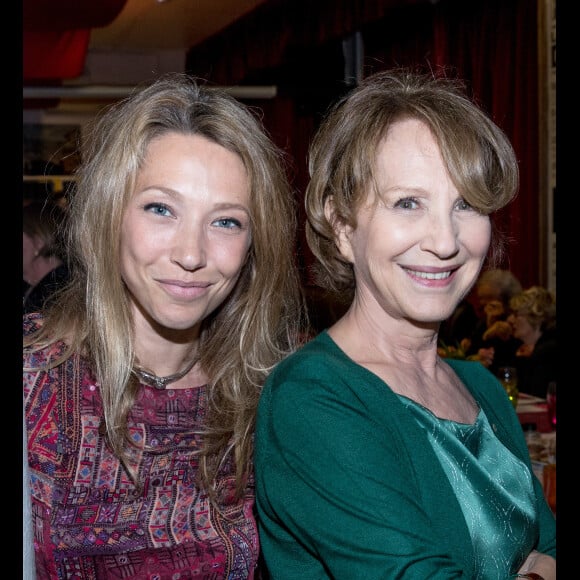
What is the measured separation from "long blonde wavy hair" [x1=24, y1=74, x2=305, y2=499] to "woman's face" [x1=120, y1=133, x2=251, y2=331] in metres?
0.03

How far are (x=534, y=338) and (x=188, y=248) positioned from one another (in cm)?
375

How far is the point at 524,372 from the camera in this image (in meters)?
4.61

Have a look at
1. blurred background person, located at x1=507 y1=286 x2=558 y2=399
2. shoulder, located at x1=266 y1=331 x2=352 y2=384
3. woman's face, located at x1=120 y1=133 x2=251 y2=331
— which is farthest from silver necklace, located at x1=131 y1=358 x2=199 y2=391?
blurred background person, located at x1=507 y1=286 x2=558 y2=399

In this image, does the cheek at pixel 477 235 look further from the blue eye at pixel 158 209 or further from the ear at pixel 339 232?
the blue eye at pixel 158 209

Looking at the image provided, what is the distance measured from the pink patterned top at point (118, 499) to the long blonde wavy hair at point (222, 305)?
0.03 m

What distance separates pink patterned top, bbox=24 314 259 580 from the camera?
1476mm

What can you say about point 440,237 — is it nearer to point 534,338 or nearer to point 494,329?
point 534,338

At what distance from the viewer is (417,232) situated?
1.19 meters

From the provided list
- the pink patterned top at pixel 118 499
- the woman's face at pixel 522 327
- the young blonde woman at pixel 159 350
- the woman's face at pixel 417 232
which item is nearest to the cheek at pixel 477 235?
the woman's face at pixel 417 232

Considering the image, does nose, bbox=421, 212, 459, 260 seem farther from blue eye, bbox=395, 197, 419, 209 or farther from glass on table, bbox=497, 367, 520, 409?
glass on table, bbox=497, 367, 520, 409

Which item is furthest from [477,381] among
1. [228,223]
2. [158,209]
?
[158,209]
